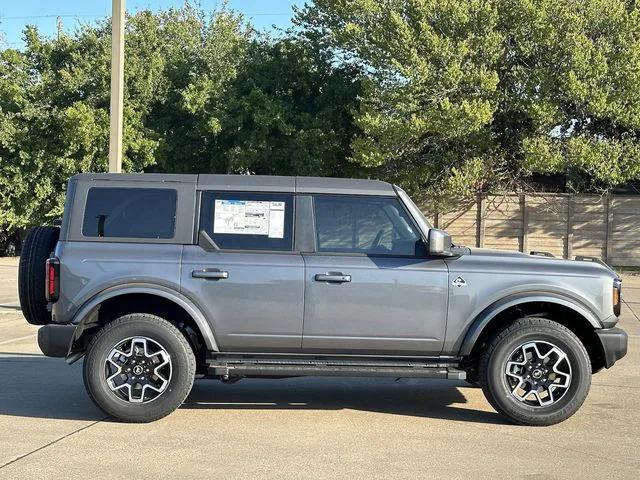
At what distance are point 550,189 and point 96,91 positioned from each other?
1398 cm

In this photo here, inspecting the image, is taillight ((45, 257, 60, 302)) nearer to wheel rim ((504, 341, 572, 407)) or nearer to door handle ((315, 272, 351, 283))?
door handle ((315, 272, 351, 283))

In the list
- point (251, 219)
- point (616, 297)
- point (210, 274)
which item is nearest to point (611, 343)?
point (616, 297)

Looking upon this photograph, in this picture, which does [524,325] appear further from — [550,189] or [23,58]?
[23,58]

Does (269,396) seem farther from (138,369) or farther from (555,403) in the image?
(555,403)

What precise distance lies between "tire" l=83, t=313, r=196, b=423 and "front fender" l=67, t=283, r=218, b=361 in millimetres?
178

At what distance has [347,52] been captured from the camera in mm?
22312

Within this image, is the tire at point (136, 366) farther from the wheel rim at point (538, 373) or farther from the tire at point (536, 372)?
the wheel rim at point (538, 373)

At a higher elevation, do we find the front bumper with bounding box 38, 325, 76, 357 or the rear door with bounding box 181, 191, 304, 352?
the rear door with bounding box 181, 191, 304, 352

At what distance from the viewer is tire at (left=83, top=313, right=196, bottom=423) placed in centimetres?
599

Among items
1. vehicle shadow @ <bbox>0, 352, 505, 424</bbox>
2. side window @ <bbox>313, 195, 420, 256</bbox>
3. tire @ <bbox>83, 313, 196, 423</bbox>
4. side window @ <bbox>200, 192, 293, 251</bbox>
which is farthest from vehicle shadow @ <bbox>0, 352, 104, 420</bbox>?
side window @ <bbox>313, 195, 420, 256</bbox>

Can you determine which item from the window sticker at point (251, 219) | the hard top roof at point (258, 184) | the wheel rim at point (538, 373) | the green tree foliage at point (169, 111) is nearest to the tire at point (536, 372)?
the wheel rim at point (538, 373)

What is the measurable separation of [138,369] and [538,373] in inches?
128

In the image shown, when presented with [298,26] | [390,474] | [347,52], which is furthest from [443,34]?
[390,474]

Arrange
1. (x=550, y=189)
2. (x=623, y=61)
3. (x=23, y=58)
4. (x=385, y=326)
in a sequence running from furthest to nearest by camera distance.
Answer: (x=23, y=58), (x=550, y=189), (x=623, y=61), (x=385, y=326)
